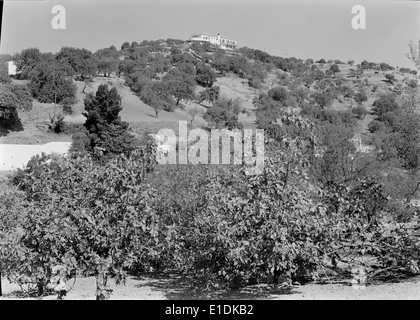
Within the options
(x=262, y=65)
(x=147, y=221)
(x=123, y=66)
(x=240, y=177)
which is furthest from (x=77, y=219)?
(x=262, y=65)

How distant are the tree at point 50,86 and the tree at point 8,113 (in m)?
5.11

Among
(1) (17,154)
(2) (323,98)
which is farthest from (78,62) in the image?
(2) (323,98)

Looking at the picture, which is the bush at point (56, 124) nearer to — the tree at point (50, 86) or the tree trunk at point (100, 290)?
the tree at point (50, 86)

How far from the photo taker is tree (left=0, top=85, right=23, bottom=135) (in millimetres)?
39062

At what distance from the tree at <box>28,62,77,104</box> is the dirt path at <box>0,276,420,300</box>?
38797 mm

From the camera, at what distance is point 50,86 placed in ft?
152

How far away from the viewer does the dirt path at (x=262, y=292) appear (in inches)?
294

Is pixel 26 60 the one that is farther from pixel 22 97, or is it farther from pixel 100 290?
pixel 100 290

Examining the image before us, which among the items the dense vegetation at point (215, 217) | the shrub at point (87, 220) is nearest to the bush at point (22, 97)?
the dense vegetation at point (215, 217)

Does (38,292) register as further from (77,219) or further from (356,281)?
(356,281)

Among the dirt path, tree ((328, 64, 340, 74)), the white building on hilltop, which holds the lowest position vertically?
the dirt path

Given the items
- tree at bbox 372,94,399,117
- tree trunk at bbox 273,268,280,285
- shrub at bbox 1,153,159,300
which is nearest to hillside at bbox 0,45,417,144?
tree at bbox 372,94,399,117

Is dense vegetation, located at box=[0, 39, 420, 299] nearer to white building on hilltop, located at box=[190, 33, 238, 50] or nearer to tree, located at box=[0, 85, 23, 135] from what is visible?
tree, located at box=[0, 85, 23, 135]

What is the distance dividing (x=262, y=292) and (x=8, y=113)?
35782mm
